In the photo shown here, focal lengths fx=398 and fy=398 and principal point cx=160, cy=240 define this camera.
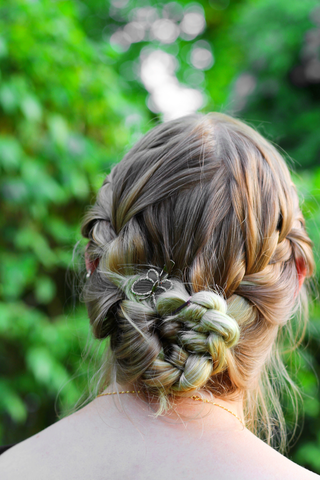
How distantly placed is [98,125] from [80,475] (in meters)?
2.21

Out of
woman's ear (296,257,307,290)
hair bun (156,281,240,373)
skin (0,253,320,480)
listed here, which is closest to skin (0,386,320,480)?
skin (0,253,320,480)

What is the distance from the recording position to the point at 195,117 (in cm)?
131

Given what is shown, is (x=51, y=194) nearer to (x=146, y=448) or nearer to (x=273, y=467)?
(x=146, y=448)

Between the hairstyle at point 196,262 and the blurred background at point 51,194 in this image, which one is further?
the blurred background at point 51,194

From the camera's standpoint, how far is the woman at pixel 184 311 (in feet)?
3.26

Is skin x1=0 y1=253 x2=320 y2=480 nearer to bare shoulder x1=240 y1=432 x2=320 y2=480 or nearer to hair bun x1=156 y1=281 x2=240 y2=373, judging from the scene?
bare shoulder x1=240 y1=432 x2=320 y2=480

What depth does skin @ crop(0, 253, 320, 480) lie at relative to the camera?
0.96m

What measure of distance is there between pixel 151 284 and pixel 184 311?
0.11 meters

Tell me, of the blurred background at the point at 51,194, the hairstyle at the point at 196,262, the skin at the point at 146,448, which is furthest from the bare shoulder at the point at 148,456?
the blurred background at the point at 51,194

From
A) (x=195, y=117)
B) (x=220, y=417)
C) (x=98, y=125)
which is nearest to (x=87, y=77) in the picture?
(x=98, y=125)

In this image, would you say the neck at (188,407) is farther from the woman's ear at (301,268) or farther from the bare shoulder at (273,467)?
the woman's ear at (301,268)

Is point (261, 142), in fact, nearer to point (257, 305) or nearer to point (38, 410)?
point (257, 305)

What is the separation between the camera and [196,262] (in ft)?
3.48

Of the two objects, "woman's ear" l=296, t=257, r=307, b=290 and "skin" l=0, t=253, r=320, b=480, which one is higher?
"woman's ear" l=296, t=257, r=307, b=290
